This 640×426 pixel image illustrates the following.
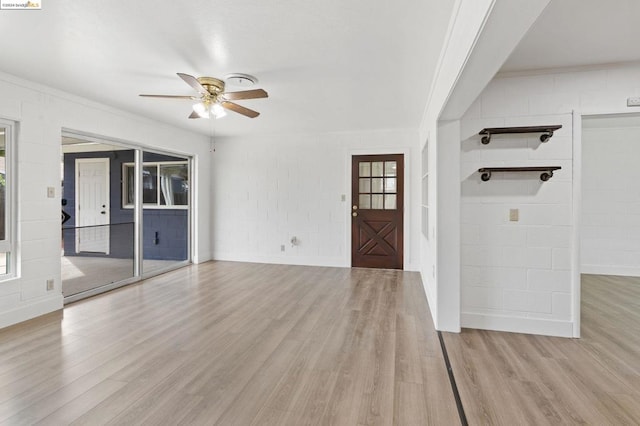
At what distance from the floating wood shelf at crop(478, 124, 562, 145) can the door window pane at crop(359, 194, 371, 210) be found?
2831 millimetres

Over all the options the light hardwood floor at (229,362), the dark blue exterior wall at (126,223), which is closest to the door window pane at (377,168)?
the light hardwood floor at (229,362)

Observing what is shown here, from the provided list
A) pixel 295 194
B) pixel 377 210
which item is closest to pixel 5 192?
pixel 295 194

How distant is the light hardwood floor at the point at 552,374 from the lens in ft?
6.04

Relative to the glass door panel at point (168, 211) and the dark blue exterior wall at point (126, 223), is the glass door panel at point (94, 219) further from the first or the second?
the glass door panel at point (168, 211)

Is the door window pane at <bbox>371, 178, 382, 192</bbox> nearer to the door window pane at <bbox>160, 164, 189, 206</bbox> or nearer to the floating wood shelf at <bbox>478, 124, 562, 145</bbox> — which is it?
the floating wood shelf at <bbox>478, 124, 562, 145</bbox>

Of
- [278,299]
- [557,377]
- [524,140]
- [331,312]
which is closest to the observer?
[557,377]

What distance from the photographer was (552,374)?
225 cm

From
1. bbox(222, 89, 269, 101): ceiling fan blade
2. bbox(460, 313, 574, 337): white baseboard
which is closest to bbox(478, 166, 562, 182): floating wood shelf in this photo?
bbox(460, 313, 574, 337): white baseboard

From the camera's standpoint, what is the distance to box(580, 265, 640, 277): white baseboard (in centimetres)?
507

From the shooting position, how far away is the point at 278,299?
3.92 metres

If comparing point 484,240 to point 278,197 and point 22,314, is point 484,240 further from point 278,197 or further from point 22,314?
point 22,314

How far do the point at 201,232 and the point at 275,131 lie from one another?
2.41m

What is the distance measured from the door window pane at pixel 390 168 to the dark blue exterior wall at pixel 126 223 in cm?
383

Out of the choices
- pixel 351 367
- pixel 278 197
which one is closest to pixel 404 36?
pixel 351 367
